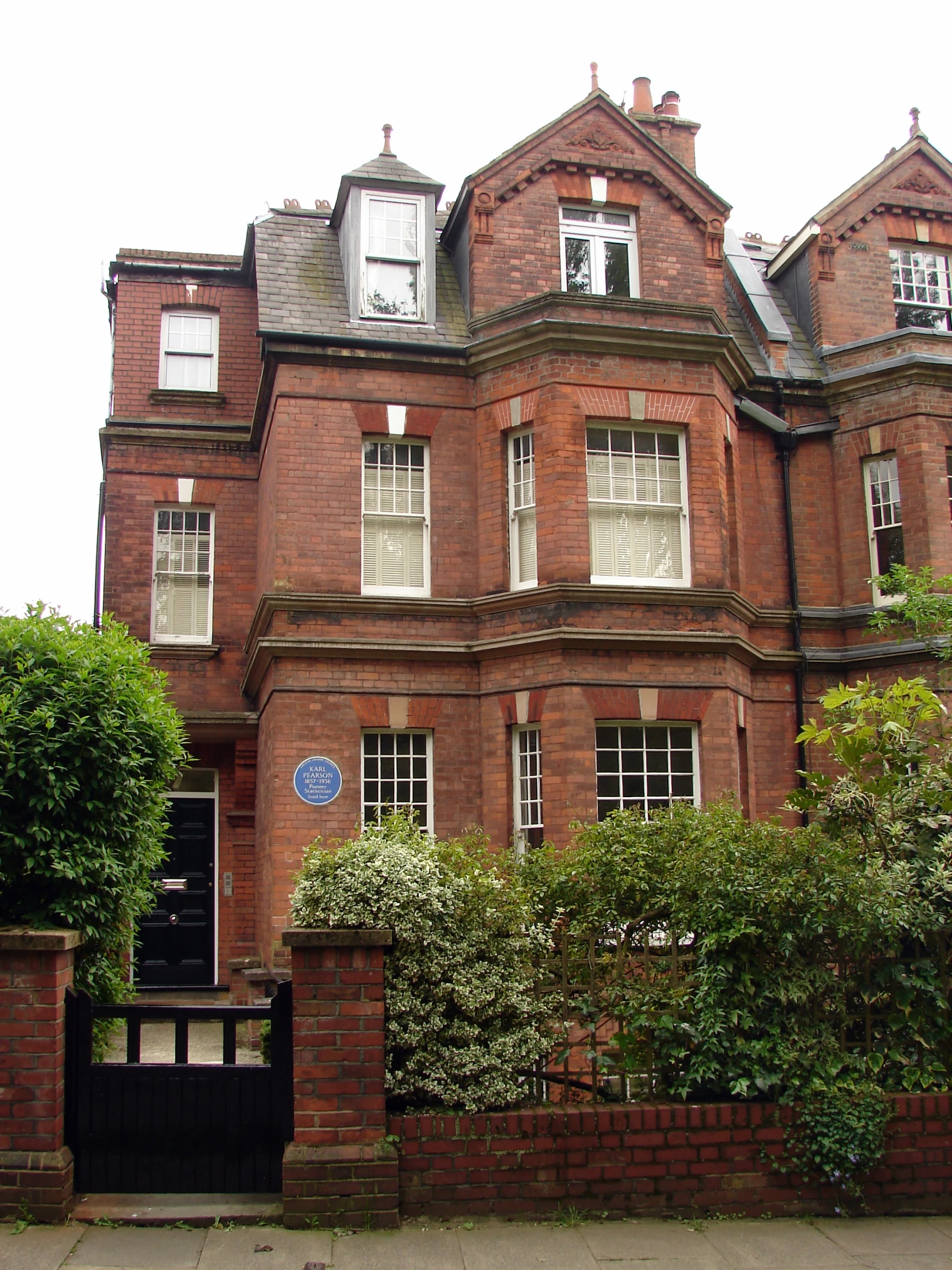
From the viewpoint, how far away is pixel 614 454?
1401 cm

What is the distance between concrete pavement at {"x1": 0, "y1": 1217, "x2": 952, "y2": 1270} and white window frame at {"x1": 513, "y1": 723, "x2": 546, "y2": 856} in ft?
21.3

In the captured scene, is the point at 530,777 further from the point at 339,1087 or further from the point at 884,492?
the point at 339,1087

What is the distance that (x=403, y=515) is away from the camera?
14.1 meters

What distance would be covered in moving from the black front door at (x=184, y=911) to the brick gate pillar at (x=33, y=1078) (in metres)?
9.13

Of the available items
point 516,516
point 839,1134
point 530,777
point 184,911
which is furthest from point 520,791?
point 839,1134

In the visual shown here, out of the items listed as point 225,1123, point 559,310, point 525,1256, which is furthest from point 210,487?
point 525,1256

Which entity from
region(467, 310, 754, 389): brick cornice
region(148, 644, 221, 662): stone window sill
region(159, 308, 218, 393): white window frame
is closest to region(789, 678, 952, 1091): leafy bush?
region(467, 310, 754, 389): brick cornice

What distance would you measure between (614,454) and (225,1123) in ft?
31.2

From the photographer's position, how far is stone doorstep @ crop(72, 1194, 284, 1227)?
6359mm

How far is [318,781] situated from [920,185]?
42.7 feet

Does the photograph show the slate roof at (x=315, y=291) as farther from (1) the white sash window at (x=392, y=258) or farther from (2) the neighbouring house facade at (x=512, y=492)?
(1) the white sash window at (x=392, y=258)

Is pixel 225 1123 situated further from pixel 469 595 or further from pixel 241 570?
pixel 241 570

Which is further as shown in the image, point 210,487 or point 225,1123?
point 210,487

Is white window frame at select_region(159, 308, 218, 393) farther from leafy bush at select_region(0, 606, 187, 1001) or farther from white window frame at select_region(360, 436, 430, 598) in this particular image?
leafy bush at select_region(0, 606, 187, 1001)
